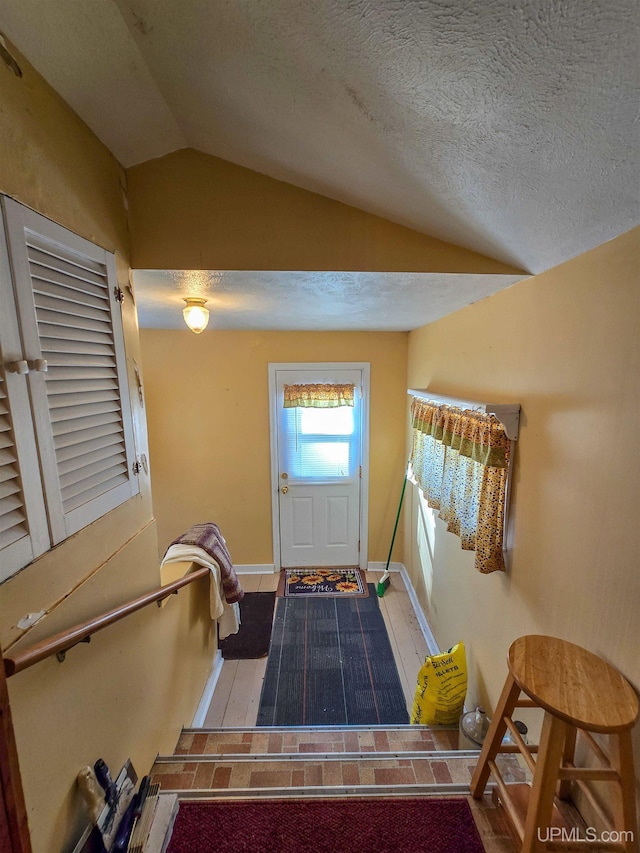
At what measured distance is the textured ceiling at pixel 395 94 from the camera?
601 mm

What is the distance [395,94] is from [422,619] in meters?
3.15

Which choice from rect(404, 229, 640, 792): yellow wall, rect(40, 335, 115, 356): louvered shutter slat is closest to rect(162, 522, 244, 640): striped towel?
rect(40, 335, 115, 356): louvered shutter slat

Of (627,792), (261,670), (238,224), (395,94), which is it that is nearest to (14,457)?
(238,224)

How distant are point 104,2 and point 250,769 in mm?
2405

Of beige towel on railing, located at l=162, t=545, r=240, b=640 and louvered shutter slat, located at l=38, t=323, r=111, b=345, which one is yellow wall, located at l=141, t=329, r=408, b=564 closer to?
beige towel on railing, located at l=162, t=545, r=240, b=640

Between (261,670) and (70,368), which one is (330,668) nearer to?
(261,670)

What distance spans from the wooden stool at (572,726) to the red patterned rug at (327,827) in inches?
8.3

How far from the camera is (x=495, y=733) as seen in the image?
1176 mm

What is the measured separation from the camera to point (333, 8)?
2.01ft

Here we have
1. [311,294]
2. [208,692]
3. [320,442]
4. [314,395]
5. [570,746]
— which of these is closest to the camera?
[570,746]

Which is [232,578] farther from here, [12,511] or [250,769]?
[12,511]

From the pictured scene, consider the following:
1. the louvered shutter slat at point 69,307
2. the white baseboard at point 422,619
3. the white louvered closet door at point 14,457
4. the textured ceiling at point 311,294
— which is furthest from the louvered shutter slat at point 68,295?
the white baseboard at point 422,619

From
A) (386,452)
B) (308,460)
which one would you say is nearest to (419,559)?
(386,452)

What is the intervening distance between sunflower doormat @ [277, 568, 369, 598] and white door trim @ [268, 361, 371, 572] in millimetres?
153
